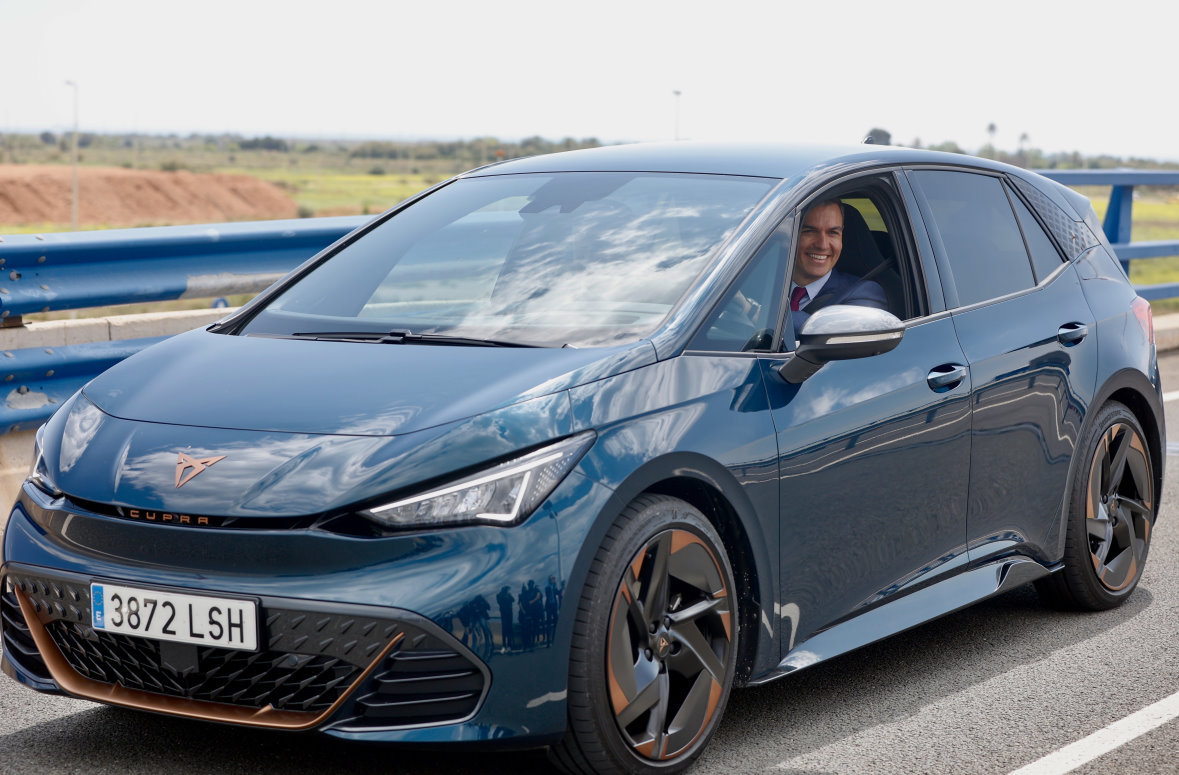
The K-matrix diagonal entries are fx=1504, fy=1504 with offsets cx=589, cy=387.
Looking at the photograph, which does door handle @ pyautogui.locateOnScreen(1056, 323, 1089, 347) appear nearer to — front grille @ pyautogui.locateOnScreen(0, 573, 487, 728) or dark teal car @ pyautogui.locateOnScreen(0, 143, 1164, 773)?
dark teal car @ pyautogui.locateOnScreen(0, 143, 1164, 773)

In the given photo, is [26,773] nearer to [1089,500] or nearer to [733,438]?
[733,438]

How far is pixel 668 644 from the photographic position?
366 cm

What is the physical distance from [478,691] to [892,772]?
3.92 ft

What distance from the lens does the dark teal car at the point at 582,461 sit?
10.7 ft

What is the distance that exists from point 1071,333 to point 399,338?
2.46 metres

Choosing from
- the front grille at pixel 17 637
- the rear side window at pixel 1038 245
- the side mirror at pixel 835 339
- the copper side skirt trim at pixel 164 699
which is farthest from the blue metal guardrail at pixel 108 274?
the side mirror at pixel 835 339

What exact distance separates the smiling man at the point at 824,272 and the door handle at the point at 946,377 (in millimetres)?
282

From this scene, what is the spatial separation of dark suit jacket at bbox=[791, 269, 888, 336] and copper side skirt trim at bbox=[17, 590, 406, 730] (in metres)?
2.06

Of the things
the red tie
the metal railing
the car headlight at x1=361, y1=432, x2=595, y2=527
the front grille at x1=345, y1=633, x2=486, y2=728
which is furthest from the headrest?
the metal railing

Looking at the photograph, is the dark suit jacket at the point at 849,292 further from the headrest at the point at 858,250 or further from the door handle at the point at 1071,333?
the door handle at the point at 1071,333

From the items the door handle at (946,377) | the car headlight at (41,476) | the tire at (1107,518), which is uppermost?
the door handle at (946,377)

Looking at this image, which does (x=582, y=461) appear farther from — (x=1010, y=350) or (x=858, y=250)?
(x=1010, y=350)

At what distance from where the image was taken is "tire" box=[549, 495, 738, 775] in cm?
339

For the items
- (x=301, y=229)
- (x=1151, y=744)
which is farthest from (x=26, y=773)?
(x=301, y=229)
